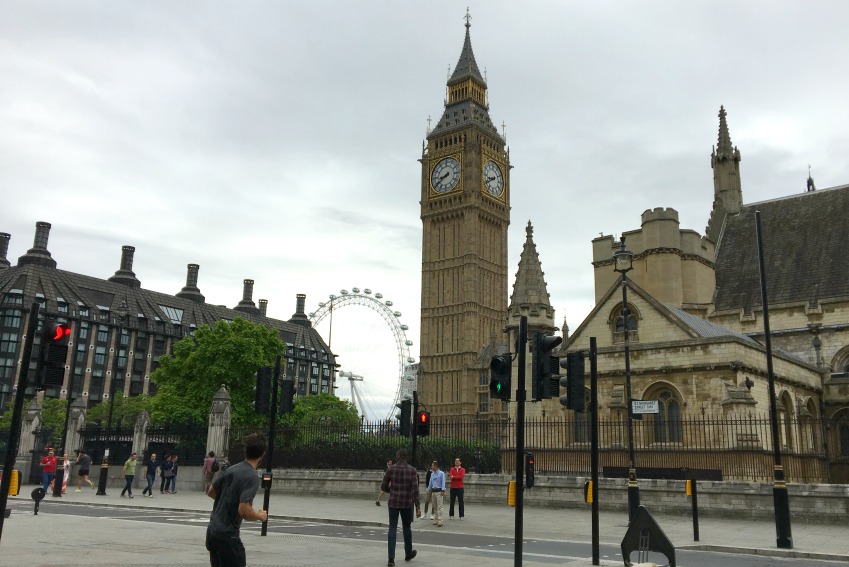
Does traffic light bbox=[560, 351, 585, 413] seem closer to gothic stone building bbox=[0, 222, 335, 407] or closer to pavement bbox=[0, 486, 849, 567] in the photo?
pavement bbox=[0, 486, 849, 567]

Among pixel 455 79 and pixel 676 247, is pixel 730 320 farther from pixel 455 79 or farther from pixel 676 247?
pixel 455 79

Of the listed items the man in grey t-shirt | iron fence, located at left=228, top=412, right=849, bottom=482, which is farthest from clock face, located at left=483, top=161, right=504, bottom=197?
the man in grey t-shirt

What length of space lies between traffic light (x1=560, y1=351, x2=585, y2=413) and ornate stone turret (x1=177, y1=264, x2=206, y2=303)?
10939cm

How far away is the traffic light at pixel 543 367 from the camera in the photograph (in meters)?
11.0

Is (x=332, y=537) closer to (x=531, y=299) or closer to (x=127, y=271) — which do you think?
(x=531, y=299)

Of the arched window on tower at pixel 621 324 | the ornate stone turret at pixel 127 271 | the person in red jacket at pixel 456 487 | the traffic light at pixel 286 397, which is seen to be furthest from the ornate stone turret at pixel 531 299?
the ornate stone turret at pixel 127 271

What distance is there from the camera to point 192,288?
384 feet

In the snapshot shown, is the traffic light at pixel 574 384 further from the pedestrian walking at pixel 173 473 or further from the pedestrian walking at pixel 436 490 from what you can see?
the pedestrian walking at pixel 173 473

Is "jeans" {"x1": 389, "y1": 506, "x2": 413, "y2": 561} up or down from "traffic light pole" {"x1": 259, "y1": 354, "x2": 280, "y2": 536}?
down

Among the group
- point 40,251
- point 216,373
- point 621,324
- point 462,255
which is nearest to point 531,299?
point 621,324

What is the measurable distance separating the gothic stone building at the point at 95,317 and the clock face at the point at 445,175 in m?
33.8

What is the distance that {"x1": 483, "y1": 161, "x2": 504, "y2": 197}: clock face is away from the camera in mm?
104000

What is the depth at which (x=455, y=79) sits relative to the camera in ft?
368

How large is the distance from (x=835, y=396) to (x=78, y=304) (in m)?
86.5
